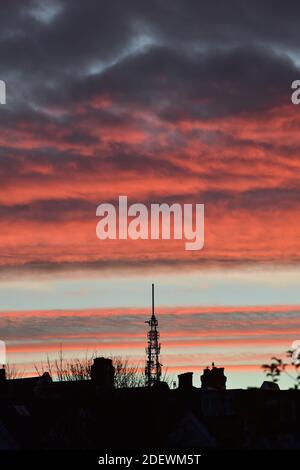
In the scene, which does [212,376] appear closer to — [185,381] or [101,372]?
[185,381]

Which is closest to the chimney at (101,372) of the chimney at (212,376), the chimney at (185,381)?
the chimney at (185,381)

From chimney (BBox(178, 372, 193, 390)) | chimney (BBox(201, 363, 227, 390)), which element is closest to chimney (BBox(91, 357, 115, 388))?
chimney (BBox(178, 372, 193, 390))

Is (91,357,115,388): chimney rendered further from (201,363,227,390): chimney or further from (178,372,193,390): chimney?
(201,363,227,390): chimney

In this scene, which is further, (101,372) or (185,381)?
(101,372)

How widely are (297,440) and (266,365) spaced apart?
4978 centimetres

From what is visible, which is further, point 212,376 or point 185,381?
point 212,376

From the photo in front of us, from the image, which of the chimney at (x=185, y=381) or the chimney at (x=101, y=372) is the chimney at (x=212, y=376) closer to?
the chimney at (x=185, y=381)

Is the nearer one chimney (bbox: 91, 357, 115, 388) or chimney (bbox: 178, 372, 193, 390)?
chimney (bbox: 178, 372, 193, 390)

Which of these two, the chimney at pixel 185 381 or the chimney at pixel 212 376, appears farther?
the chimney at pixel 212 376

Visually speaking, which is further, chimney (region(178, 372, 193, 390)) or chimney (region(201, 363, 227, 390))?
chimney (region(201, 363, 227, 390))

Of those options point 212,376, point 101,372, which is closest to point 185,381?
point 212,376
